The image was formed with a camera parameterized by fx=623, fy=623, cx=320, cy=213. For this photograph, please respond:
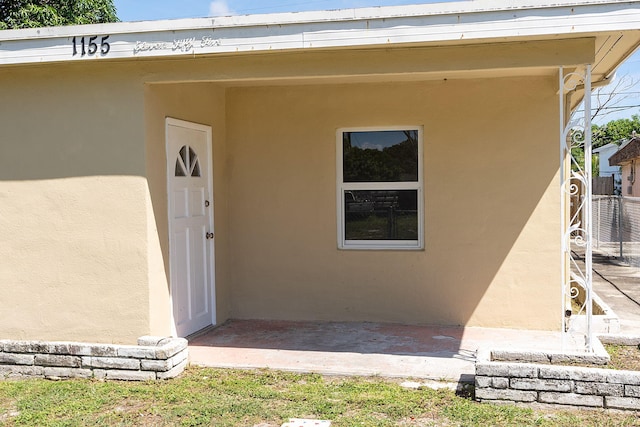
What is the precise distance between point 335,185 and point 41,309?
3430 millimetres

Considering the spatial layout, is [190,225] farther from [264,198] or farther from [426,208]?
[426,208]

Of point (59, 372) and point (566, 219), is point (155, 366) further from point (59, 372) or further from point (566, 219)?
point (566, 219)

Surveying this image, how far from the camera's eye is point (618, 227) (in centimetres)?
1493

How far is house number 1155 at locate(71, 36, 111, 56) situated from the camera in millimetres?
5387

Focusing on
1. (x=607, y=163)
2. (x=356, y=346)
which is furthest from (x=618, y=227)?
(x=607, y=163)

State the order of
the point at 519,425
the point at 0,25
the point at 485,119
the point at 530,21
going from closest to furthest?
1. the point at 519,425
2. the point at 530,21
3. the point at 485,119
4. the point at 0,25

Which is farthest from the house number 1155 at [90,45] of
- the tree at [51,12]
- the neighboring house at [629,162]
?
the neighboring house at [629,162]

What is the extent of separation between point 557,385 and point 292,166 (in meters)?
4.03

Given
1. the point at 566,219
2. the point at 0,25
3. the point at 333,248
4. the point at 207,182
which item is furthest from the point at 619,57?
the point at 0,25

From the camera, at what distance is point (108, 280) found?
18.9ft

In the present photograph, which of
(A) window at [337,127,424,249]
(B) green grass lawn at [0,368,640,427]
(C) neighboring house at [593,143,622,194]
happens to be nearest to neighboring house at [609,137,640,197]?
(C) neighboring house at [593,143,622,194]

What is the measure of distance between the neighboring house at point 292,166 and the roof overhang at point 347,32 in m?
0.01

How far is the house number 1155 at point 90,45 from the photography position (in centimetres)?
539

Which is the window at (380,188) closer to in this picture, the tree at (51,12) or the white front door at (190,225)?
the white front door at (190,225)
